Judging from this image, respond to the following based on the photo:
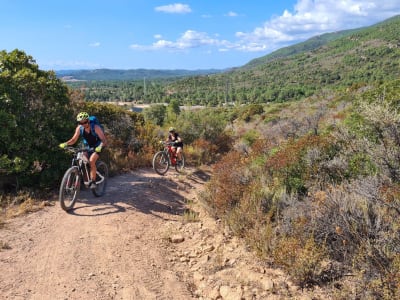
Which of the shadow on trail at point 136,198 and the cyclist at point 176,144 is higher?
the cyclist at point 176,144

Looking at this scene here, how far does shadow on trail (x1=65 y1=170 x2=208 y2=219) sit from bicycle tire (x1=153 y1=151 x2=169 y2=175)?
0.48m

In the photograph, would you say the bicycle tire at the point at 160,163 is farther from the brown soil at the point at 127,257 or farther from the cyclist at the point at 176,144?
the brown soil at the point at 127,257

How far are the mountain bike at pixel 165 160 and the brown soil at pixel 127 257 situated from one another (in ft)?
8.96

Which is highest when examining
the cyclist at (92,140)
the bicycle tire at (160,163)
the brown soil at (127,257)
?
the cyclist at (92,140)

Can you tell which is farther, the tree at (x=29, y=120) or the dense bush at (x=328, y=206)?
the tree at (x=29, y=120)

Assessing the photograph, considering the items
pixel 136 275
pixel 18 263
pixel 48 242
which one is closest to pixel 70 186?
pixel 48 242

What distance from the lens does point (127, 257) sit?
460 cm

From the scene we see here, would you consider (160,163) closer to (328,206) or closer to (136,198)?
(136,198)

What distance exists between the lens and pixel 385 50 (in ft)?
251

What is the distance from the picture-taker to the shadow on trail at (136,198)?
6.25 metres

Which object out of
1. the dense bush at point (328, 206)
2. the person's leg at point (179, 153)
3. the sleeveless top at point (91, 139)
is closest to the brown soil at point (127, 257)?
the dense bush at point (328, 206)

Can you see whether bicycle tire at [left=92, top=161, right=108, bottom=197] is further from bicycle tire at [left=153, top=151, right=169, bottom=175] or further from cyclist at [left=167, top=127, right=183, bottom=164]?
cyclist at [left=167, top=127, right=183, bottom=164]

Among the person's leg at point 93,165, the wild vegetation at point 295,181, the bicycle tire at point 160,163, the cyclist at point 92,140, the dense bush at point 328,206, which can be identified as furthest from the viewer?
the bicycle tire at point 160,163

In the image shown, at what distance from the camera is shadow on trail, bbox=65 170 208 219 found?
20.5 feet
